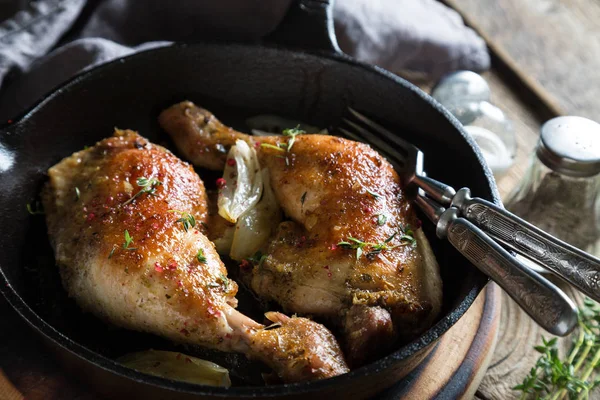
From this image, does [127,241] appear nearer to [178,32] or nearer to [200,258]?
[200,258]

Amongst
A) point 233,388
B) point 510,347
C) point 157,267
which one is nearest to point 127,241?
point 157,267

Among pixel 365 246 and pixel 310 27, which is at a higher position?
pixel 310 27

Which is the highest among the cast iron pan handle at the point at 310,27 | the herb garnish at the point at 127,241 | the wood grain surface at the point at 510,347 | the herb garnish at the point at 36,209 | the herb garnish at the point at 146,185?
the cast iron pan handle at the point at 310,27

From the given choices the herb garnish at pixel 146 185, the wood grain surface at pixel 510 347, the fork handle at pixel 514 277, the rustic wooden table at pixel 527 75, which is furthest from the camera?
the rustic wooden table at pixel 527 75

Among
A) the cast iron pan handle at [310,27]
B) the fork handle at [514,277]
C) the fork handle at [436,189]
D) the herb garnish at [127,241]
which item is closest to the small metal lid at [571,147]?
the fork handle at [436,189]

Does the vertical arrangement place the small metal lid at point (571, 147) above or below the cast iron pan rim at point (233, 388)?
below

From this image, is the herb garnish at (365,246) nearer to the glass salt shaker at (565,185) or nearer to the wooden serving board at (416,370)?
the wooden serving board at (416,370)

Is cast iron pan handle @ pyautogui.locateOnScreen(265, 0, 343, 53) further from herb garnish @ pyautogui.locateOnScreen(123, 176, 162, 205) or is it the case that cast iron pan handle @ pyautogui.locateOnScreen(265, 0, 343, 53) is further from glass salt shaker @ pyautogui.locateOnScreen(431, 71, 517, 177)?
herb garnish @ pyautogui.locateOnScreen(123, 176, 162, 205)
